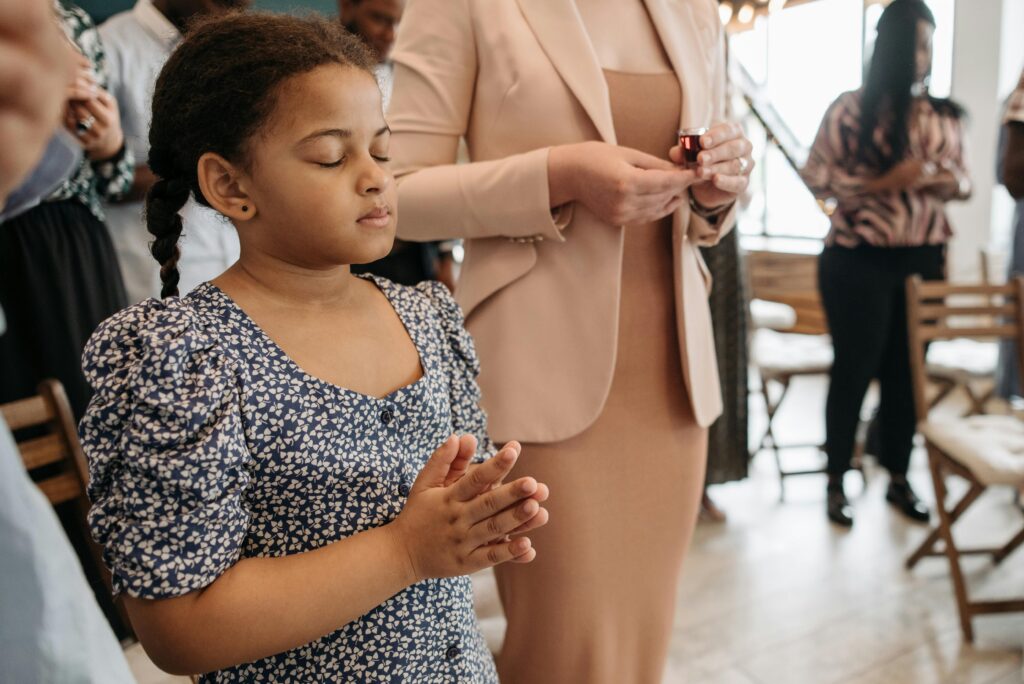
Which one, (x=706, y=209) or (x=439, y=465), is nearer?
(x=439, y=465)

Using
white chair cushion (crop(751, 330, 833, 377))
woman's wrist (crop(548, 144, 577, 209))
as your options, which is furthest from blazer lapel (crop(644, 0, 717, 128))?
white chair cushion (crop(751, 330, 833, 377))

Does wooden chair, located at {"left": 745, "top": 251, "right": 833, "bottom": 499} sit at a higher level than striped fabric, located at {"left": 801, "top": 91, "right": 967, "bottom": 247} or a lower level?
lower

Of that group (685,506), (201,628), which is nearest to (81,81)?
(201,628)

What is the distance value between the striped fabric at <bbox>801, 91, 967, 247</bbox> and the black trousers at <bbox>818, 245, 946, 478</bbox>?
6 cm

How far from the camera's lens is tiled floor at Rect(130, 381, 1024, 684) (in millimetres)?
2271

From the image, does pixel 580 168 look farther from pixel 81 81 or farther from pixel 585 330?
pixel 81 81

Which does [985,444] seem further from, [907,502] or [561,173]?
[561,173]

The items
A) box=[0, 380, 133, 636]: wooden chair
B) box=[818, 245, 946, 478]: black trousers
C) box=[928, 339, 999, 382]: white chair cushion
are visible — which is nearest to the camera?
box=[0, 380, 133, 636]: wooden chair

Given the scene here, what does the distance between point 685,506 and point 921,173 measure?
82.1 inches

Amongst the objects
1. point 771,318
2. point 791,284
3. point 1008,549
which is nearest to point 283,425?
point 1008,549

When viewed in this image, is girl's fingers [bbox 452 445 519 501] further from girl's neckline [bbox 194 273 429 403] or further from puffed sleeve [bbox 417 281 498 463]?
puffed sleeve [bbox 417 281 498 463]

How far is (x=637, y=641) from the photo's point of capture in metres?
1.34

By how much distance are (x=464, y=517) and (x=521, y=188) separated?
56 cm

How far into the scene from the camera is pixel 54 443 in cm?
143
